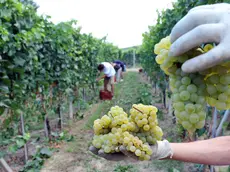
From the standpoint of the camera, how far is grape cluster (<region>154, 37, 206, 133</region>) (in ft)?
2.98

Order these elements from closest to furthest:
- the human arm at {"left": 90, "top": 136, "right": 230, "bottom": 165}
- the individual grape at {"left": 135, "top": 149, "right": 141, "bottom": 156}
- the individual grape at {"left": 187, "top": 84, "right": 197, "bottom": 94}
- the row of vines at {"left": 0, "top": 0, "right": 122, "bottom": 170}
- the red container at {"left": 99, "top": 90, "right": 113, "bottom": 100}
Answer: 1. the individual grape at {"left": 187, "top": 84, "right": 197, "bottom": 94}
2. the individual grape at {"left": 135, "top": 149, "right": 141, "bottom": 156}
3. the human arm at {"left": 90, "top": 136, "right": 230, "bottom": 165}
4. the row of vines at {"left": 0, "top": 0, "right": 122, "bottom": 170}
5. the red container at {"left": 99, "top": 90, "right": 113, "bottom": 100}

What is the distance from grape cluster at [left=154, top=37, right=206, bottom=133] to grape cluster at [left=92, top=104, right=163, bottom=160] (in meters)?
0.27

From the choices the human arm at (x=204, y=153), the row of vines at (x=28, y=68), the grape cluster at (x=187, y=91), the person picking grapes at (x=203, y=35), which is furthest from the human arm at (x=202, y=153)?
the row of vines at (x=28, y=68)

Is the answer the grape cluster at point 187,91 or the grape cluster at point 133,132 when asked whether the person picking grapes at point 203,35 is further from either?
the grape cluster at point 133,132

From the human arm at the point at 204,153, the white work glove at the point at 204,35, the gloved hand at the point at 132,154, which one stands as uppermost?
the white work glove at the point at 204,35

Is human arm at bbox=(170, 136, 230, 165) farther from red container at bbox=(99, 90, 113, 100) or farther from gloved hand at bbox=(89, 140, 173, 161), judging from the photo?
red container at bbox=(99, 90, 113, 100)

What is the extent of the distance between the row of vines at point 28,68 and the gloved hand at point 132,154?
2.14 m

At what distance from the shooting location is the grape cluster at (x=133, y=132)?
114 centimetres

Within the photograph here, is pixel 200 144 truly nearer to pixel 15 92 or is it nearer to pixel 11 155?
pixel 15 92

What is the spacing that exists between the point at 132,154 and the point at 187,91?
1.55 ft

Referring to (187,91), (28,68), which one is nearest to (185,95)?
(187,91)

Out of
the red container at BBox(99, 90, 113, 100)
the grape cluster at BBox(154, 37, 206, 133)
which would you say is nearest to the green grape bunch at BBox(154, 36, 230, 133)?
the grape cluster at BBox(154, 37, 206, 133)

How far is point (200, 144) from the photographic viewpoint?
1636mm

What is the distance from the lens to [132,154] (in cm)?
115
